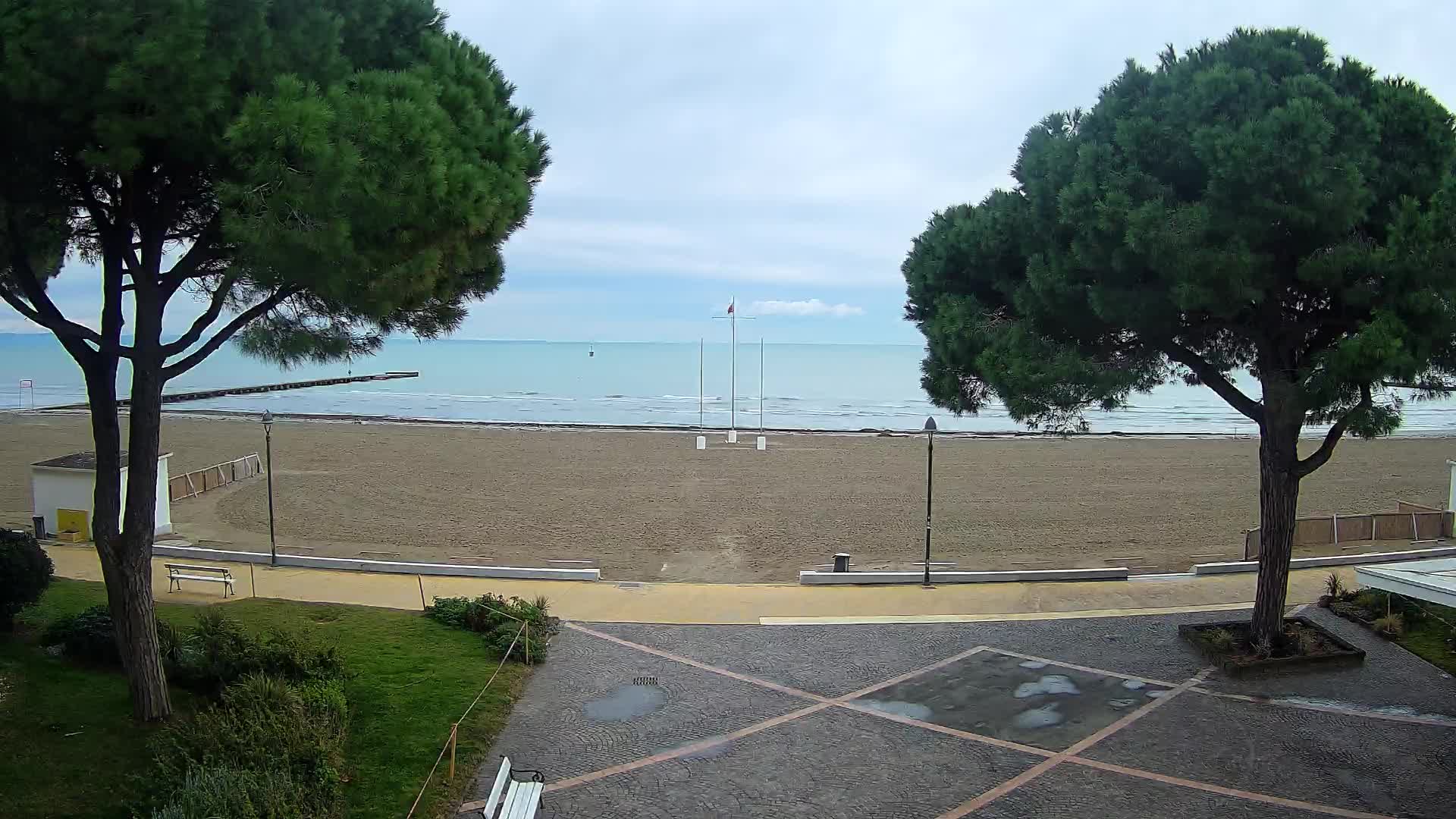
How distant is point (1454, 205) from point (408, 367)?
144372 millimetres

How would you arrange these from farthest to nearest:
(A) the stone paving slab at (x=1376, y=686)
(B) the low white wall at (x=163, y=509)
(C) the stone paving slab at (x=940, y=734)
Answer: (B) the low white wall at (x=163, y=509), (A) the stone paving slab at (x=1376, y=686), (C) the stone paving slab at (x=940, y=734)

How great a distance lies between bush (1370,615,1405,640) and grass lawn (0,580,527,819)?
37.9 ft

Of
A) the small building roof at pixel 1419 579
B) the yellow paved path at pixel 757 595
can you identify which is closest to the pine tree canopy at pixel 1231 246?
the small building roof at pixel 1419 579

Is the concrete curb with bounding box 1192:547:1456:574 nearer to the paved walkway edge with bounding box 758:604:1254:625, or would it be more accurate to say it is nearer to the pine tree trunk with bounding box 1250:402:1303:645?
the paved walkway edge with bounding box 758:604:1254:625

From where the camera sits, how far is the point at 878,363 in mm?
177875

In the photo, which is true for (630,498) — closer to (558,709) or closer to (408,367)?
(558,709)

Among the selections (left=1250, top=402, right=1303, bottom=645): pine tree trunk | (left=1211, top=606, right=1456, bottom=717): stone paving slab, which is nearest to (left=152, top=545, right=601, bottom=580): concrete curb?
(left=1211, top=606, right=1456, bottom=717): stone paving slab

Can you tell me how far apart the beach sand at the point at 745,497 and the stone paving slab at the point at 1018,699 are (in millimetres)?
7249

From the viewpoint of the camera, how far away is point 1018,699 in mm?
10305

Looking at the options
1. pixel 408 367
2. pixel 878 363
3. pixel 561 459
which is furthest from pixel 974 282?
pixel 878 363

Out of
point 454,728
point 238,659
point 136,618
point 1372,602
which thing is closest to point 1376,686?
point 1372,602

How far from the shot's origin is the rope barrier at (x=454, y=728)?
24.4 feet

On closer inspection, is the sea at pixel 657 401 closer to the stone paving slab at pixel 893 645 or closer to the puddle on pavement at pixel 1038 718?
the stone paving slab at pixel 893 645

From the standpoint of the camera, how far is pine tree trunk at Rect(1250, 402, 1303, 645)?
1134cm
